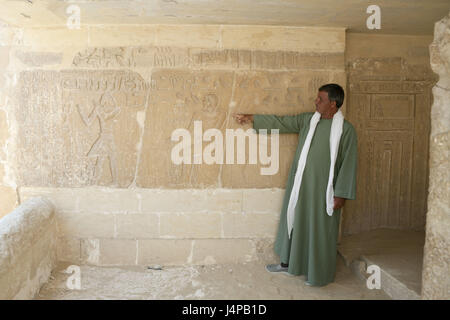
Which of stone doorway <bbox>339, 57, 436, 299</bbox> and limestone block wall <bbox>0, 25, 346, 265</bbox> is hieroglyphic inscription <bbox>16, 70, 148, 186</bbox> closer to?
limestone block wall <bbox>0, 25, 346, 265</bbox>

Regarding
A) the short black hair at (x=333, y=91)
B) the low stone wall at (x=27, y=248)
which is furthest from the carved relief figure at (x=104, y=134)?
the short black hair at (x=333, y=91)

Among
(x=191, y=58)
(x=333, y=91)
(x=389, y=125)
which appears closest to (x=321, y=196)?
(x=333, y=91)

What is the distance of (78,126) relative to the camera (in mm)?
3707

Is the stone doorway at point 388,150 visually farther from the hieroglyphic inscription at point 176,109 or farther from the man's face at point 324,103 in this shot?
the hieroglyphic inscription at point 176,109

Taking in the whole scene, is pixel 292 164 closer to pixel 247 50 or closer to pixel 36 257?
pixel 247 50

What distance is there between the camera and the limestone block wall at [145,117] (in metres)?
3.68

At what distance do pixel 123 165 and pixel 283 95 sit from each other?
1.84m

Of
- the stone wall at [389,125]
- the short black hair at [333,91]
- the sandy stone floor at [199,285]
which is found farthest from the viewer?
the stone wall at [389,125]

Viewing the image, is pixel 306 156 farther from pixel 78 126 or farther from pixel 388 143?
pixel 78 126

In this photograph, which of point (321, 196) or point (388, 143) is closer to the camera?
point (321, 196)

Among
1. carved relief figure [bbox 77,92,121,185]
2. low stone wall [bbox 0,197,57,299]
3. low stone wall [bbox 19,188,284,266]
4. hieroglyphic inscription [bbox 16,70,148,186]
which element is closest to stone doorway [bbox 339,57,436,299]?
low stone wall [bbox 19,188,284,266]

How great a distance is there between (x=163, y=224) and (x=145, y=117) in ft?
3.77

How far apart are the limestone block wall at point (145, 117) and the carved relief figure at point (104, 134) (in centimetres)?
1

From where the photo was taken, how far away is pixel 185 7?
10.1 feet
